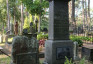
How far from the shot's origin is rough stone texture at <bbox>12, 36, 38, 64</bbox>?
16.2 feet

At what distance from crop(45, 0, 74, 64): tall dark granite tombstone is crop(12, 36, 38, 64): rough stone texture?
35.1 inches

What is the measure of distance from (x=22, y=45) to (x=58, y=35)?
1.86 m

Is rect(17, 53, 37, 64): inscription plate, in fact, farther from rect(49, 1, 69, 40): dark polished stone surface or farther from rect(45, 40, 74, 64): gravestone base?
rect(49, 1, 69, 40): dark polished stone surface

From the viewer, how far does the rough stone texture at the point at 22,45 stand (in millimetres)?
4941

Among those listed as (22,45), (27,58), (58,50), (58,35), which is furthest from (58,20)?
(27,58)

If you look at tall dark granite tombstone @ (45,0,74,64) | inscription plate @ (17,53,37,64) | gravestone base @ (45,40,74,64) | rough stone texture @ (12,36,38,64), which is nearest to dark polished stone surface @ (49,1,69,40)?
tall dark granite tombstone @ (45,0,74,64)

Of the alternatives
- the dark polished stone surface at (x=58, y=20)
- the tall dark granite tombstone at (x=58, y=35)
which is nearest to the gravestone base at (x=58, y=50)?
the tall dark granite tombstone at (x=58, y=35)

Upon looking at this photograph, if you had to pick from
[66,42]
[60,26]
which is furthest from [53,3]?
[66,42]

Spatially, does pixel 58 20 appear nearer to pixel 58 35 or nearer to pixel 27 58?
pixel 58 35

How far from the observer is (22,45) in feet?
16.6

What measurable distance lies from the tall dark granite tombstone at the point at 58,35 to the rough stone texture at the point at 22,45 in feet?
2.92

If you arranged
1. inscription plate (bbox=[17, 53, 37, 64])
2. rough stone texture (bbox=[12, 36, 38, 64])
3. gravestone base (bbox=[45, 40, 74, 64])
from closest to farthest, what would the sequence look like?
rough stone texture (bbox=[12, 36, 38, 64]), inscription plate (bbox=[17, 53, 37, 64]), gravestone base (bbox=[45, 40, 74, 64])

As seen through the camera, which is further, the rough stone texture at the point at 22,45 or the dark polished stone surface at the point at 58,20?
the dark polished stone surface at the point at 58,20

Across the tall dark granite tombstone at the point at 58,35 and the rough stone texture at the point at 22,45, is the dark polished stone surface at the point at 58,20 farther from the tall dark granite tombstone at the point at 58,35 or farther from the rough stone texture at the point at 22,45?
the rough stone texture at the point at 22,45
